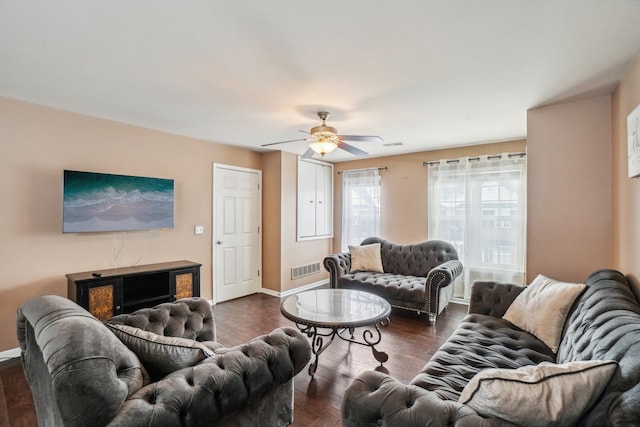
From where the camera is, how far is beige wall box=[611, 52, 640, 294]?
1.92m

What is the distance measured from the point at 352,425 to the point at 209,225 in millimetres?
3675

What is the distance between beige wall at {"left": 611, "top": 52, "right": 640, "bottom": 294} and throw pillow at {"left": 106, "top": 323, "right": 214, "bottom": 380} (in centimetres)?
267

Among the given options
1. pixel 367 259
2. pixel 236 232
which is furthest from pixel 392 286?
pixel 236 232

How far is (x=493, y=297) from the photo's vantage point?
2.65 m

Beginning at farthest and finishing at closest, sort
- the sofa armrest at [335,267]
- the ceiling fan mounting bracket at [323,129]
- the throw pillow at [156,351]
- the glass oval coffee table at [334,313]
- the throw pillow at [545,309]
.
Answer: the sofa armrest at [335,267], the ceiling fan mounting bracket at [323,129], the glass oval coffee table at [334,313], the throw pillow at [545,309], the throw pillow at [156,351]

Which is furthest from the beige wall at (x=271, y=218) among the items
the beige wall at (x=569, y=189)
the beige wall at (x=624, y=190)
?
the beige wall at (x=624, y=190)

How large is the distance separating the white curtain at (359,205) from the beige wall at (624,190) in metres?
3.27

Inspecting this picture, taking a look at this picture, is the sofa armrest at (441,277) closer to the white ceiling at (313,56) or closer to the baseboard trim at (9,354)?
the white ceiling at (313,56)

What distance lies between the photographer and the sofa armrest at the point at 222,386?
117cm

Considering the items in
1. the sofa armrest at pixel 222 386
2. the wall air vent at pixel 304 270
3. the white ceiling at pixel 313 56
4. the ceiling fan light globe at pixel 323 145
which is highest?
the white ceiling at pixel 313 56

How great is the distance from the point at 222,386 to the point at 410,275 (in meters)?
3.60

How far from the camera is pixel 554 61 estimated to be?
2.01m

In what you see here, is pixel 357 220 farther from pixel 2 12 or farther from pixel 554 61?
pixel 2 12

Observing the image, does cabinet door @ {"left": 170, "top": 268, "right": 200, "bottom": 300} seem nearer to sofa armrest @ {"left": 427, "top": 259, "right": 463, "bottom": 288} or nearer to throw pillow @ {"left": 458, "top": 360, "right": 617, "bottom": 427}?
sofa armrest @ {"left": 427, "top": 259, "right": 463, "bottom": 288}
